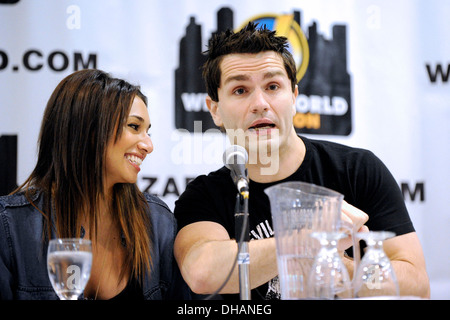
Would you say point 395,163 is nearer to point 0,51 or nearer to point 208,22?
point 208,22

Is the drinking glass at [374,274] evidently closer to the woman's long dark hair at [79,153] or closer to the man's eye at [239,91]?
the woman's long dark hair at [79,153]

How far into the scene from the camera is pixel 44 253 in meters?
2.05

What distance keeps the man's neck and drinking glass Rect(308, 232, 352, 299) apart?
0.97 metres

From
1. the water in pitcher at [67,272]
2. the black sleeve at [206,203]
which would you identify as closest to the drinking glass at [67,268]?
the water in pitcher at [67,272]

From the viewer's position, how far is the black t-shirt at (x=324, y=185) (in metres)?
2.13

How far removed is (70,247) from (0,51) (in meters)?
1.71

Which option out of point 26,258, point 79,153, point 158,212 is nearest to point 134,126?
point 79,153

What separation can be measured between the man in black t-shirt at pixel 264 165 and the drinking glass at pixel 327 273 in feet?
2.25

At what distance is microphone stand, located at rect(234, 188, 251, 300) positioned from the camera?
140cm

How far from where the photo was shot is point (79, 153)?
2139mm

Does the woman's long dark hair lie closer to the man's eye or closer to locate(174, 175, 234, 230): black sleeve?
locate(174, 175, 234, 230): black sleeve

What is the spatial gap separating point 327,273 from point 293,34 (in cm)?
197

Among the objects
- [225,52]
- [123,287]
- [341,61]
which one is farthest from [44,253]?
[341,61]

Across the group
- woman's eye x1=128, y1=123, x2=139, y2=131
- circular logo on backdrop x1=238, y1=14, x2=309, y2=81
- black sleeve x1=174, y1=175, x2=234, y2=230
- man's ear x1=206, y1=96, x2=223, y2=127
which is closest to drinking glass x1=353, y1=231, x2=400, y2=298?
black sleeve x1=174, y1=175, x2=234, y2=230
